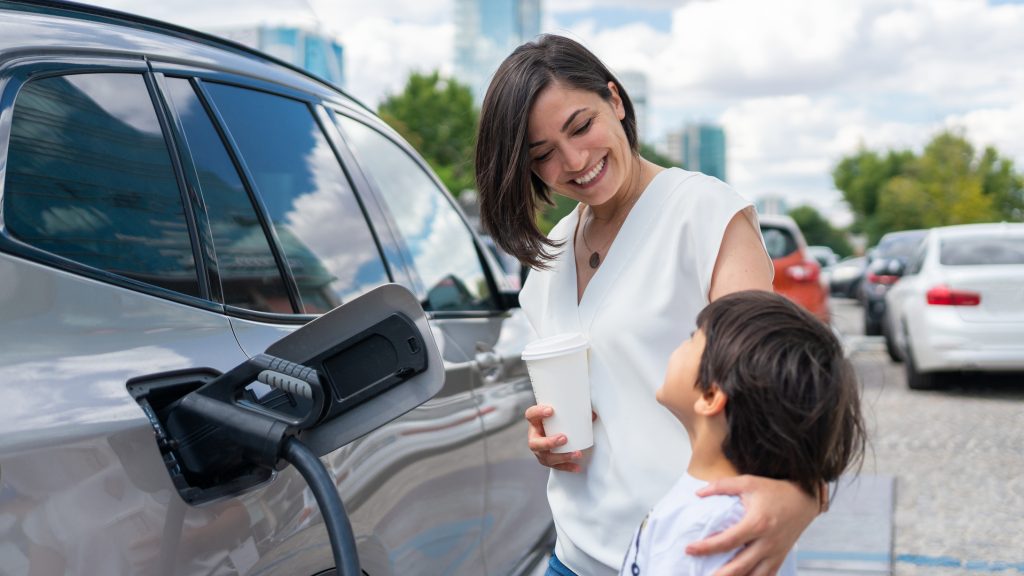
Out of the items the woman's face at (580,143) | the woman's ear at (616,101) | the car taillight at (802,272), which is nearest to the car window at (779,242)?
the car taillight at (802,272)

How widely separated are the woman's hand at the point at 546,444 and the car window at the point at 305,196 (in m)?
0.58

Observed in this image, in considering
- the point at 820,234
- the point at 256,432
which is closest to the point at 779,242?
the point at 256,432

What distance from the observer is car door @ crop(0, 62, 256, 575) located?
1.35 meters

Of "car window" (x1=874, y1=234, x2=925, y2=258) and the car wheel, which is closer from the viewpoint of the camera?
the car wheel

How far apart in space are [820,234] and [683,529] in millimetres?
141219

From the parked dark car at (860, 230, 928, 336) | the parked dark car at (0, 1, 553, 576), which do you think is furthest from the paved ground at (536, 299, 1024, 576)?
the parked dark car at (860, 230, 928, 336)

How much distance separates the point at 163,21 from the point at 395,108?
58654mm

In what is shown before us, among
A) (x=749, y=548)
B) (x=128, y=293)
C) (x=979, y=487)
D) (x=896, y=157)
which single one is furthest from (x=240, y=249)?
(x=896, y=157)

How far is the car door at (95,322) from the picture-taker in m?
1.35

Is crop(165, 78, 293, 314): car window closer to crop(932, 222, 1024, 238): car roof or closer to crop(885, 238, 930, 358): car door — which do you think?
crop(885, 238, 930, 358): car door

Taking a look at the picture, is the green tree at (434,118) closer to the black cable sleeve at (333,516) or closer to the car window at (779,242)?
the car window at (779,242)

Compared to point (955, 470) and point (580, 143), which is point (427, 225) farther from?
point (955, 470)

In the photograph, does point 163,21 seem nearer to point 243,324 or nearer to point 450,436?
point 243,324

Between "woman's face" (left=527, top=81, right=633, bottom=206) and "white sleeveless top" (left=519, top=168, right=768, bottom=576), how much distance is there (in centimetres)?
10
